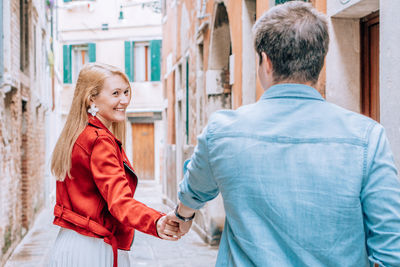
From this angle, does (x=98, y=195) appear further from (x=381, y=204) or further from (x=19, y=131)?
(x=19, y=131)

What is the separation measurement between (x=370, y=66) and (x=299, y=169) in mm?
2472

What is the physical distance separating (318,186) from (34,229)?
31.1 ft

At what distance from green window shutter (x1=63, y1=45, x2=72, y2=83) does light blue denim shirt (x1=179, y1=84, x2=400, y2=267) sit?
66.2 feet

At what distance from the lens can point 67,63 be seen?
20953 millimetres

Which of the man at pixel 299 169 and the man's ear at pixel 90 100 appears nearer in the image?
the man at pixel 299 169

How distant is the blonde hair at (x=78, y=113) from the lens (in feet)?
7.33

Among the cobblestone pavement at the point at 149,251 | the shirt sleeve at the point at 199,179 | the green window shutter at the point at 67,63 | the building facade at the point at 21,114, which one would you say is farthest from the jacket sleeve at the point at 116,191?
the green window shutter at the point at 67,63

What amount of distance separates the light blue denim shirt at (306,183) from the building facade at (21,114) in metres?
5.43

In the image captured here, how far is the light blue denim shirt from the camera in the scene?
1368 millimetres

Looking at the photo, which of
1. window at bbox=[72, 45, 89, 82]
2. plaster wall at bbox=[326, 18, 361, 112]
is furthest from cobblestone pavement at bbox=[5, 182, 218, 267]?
window at bbox=[72, 45, 89, 82]

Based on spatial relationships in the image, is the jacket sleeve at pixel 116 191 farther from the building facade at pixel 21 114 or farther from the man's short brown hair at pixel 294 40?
the building facade at pixel 21 114

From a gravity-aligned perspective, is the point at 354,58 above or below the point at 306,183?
above

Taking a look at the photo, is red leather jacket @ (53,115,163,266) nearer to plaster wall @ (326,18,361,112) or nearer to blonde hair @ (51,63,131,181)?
blonde hair @ (51,63,131,181)

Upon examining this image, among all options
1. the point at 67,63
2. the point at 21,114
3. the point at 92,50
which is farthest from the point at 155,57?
the point at 21,114
